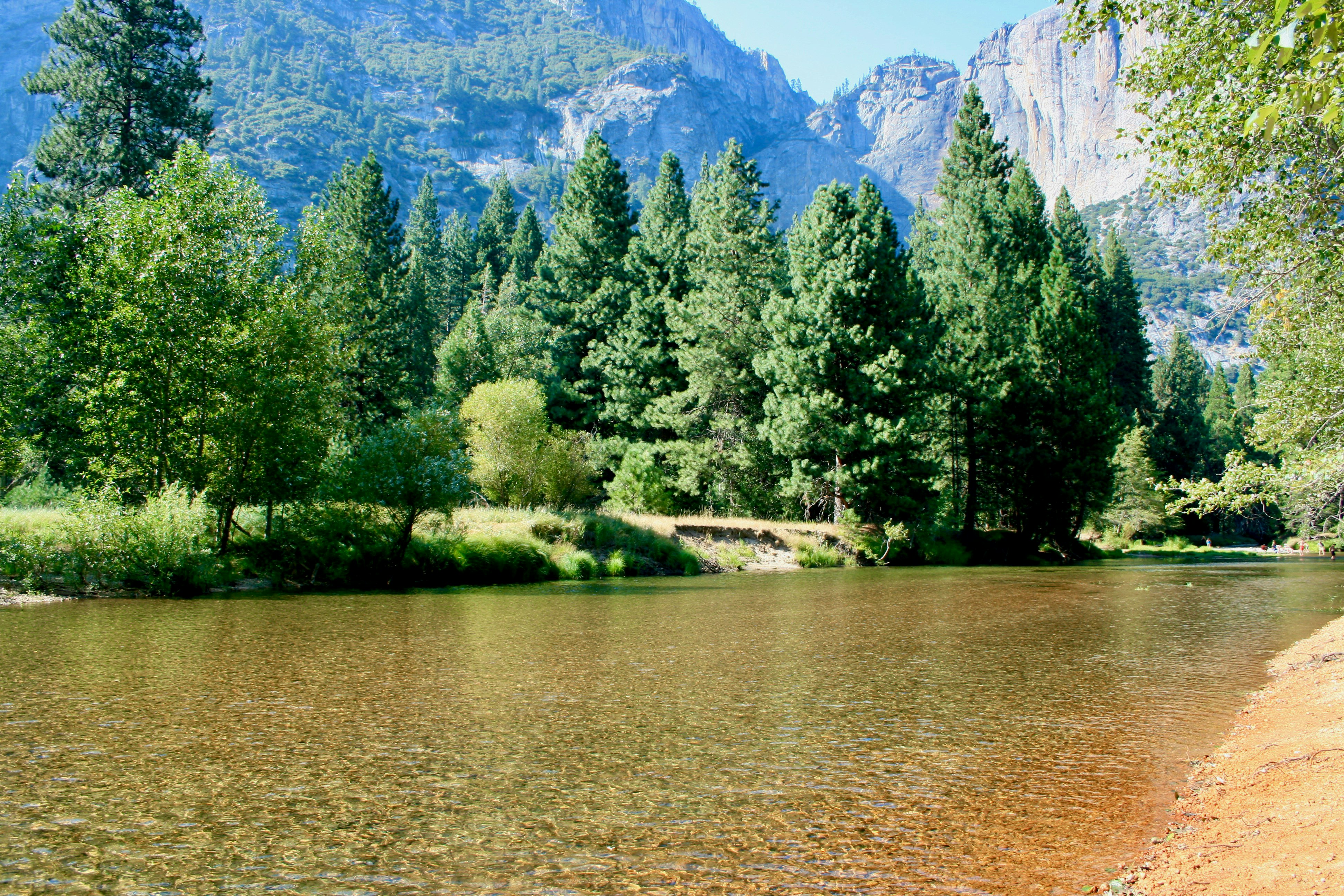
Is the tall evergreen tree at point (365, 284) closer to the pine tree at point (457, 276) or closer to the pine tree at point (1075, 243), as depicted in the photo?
the pine tree at point (457, 276)

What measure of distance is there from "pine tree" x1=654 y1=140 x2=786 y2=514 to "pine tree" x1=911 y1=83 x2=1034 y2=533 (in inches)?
350

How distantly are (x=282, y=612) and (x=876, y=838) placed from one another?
1326 cm

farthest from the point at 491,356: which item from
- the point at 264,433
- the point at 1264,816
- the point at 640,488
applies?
the point at 1264,816

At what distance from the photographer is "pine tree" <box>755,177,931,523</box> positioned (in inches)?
1300

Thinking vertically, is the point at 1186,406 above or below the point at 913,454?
above

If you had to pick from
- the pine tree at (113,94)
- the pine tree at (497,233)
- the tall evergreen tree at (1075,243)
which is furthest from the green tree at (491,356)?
the tall evergreen tree at (1075,243)

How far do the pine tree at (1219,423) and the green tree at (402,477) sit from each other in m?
66.2

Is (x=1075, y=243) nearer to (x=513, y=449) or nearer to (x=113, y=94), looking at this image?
(x=513, y=449)

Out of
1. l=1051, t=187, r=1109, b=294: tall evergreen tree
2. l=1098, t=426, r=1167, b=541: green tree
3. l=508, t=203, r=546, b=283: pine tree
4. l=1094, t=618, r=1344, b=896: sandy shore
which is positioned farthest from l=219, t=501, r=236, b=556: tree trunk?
l=508, t=203, r=546, b=283: pine tree

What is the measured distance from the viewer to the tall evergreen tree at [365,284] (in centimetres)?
3325

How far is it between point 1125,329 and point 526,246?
4850cm

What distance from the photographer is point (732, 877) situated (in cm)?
420

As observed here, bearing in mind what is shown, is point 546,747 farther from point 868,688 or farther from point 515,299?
point 515,299

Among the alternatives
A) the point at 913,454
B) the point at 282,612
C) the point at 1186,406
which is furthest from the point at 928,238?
the point at 282,612
